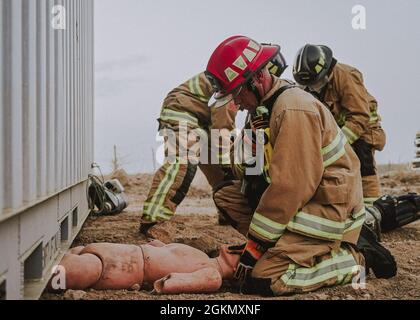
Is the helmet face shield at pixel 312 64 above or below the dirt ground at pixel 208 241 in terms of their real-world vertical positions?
above

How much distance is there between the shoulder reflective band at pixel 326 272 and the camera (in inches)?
132

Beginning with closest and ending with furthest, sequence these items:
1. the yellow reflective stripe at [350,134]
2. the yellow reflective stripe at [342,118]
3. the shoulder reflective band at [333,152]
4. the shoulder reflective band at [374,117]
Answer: the shoulder reflective band at [333,152], the yellow reflective stripe at [350,134], the yellow reflective stripe at [342,118], the shoulder reflective band at [374,117]

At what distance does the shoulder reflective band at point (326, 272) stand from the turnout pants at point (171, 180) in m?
2.14

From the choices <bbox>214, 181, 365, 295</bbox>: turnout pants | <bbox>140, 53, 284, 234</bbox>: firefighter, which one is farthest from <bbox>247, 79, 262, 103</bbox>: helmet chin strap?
<bbox>140, 53, 284, 234</bbox>: firefighter

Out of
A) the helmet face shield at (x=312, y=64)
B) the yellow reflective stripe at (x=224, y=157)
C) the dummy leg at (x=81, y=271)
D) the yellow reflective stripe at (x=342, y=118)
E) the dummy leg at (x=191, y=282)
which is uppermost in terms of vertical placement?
the helmet face shield at (x=312, y=64)

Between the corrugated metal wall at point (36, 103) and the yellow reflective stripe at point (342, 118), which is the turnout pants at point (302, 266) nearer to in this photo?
the corrugated metal wall at point (36, 103)

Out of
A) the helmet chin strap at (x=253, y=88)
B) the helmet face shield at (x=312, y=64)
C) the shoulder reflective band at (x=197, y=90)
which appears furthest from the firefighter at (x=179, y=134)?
the helmet chin strap at (x=253, y=88)

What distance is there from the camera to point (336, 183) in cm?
341

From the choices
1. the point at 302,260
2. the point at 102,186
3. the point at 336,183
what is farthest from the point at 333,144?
the point at 102,186

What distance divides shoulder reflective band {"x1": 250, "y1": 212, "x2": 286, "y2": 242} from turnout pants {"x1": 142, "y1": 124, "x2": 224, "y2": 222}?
83.2 inches

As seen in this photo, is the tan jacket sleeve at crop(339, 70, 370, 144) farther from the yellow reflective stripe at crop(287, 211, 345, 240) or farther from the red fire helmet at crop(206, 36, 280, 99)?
the yellow reflective stripe at crop(287, 211, 345, 240)

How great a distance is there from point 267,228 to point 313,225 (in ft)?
0.96
